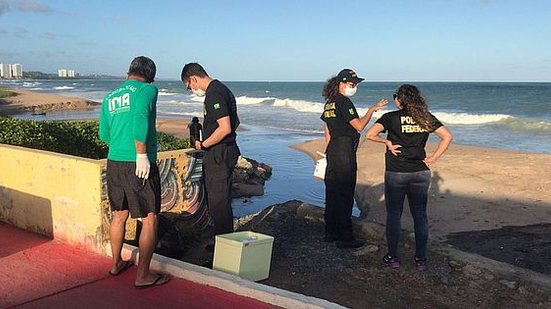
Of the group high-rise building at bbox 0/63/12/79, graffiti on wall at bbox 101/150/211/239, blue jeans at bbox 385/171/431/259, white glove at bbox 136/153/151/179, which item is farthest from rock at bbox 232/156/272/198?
high-rise building at bbox 0/63/12/79

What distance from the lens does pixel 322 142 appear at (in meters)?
19.7

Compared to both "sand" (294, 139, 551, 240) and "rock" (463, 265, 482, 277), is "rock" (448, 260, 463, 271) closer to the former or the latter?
"rock" (463, 265, 482, 277)

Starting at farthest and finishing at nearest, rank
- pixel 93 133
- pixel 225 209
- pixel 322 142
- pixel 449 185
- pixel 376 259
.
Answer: pixel 322 142
pixel 449 185
pixel 93 133
pixel 376 259
pixel 225 209

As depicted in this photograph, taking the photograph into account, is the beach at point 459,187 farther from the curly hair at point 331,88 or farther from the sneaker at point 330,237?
the curly hair at point 331,88

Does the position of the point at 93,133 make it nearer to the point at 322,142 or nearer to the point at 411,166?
the point at 411,166

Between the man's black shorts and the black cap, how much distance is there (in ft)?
7.63

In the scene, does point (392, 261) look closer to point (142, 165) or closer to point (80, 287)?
point (142, 165)

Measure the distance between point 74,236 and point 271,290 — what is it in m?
2.17

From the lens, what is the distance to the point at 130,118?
13.4 feet

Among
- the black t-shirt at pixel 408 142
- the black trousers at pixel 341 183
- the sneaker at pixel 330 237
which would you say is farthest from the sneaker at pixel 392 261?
the black t-shirt at pixel 408 142

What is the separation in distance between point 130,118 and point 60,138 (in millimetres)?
3992

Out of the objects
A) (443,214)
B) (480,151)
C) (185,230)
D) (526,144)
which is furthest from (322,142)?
(185,230)

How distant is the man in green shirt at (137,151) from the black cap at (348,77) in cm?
217

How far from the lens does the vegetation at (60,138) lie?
6.99 m
